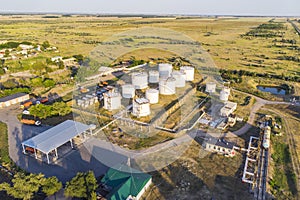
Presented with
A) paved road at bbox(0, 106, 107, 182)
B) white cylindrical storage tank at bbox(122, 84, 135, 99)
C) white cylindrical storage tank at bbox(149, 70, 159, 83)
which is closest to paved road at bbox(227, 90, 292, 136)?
white cylindrical storage tank at bbox(122, 84, 135, 99)

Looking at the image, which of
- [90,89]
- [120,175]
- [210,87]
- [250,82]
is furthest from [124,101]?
[250,82]

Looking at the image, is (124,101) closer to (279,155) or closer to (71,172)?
(71,172)

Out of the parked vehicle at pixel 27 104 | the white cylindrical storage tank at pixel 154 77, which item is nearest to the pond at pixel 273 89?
the white cylindrical storage tank at pixel 154 77

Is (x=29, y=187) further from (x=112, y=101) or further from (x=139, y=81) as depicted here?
(x=139, y=81)

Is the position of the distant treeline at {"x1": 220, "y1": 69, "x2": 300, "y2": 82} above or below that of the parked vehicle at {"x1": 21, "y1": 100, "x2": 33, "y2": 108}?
above

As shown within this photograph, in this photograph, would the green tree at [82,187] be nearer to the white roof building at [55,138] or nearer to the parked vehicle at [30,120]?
the white roof building at [55,138]

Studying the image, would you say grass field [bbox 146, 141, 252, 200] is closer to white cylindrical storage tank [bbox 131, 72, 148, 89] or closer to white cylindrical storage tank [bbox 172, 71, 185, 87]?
white cylindrical storage tank [bbox 131, 72, 148, 89]
